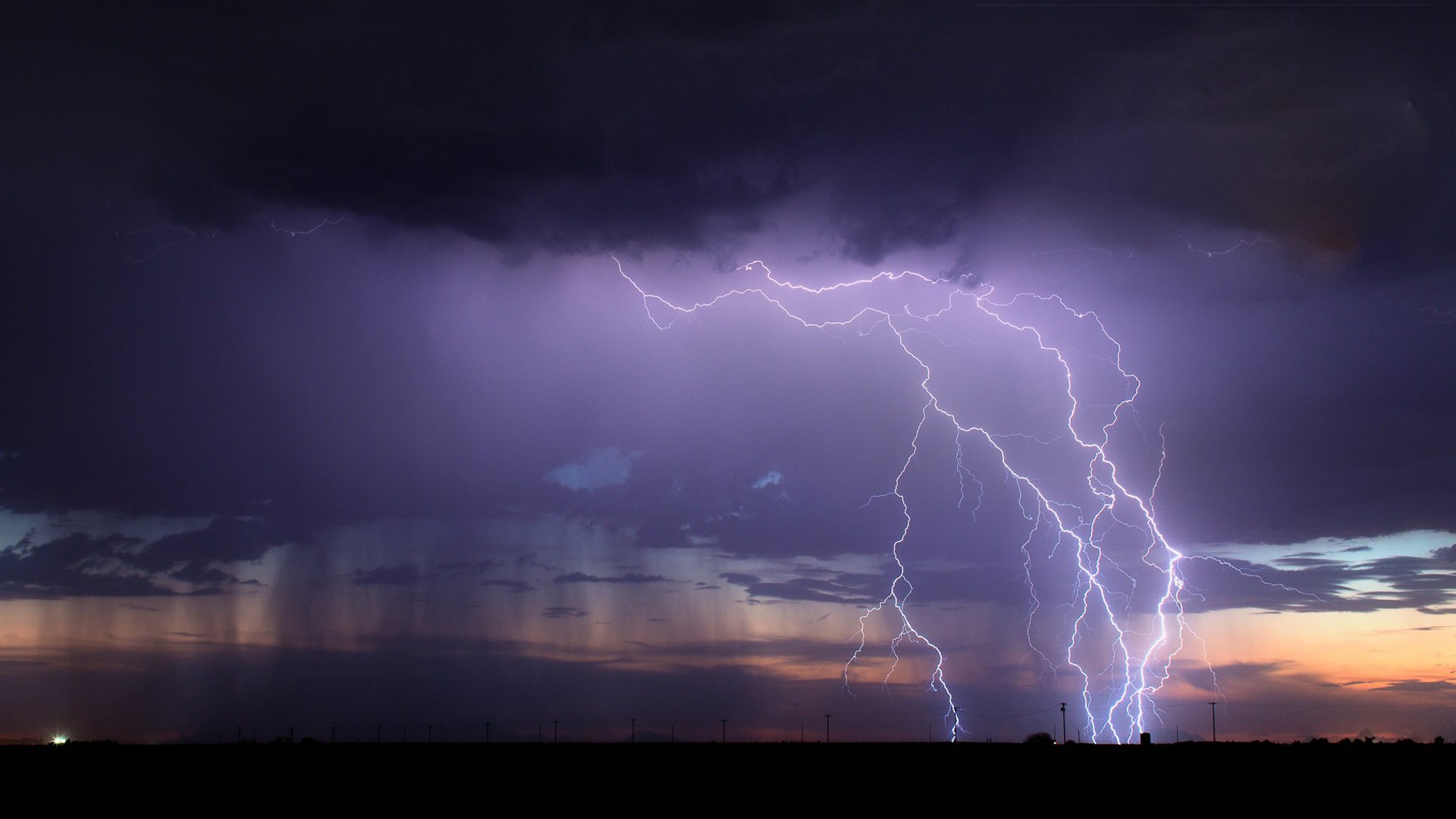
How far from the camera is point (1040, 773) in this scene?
36844mm

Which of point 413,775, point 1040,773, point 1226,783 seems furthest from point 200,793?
point 1226,783

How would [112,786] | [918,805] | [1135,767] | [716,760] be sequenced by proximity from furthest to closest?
[716,760] < [1135,767] < [112,786] < [918,805]

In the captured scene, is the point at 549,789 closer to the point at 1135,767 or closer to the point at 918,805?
the point at 918,805

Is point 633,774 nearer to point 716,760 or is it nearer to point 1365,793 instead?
point 716,760

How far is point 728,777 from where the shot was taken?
36281mm

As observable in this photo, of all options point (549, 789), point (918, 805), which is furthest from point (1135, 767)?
point (549, 789)

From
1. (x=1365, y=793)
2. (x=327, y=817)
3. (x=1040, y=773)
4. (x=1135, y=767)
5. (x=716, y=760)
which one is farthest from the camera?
(x=716, y=760)

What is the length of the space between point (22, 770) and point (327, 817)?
75.0ft

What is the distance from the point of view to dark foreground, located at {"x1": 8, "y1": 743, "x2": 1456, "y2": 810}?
94.8ft

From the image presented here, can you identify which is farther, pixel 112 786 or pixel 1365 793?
pixel 112 786

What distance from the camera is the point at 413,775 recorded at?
3703 cm

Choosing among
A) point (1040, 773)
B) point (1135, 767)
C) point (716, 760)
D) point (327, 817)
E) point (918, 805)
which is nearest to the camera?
point (327, 817)

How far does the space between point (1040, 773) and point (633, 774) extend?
1378cm

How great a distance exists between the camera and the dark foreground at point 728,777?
94.8 ft
